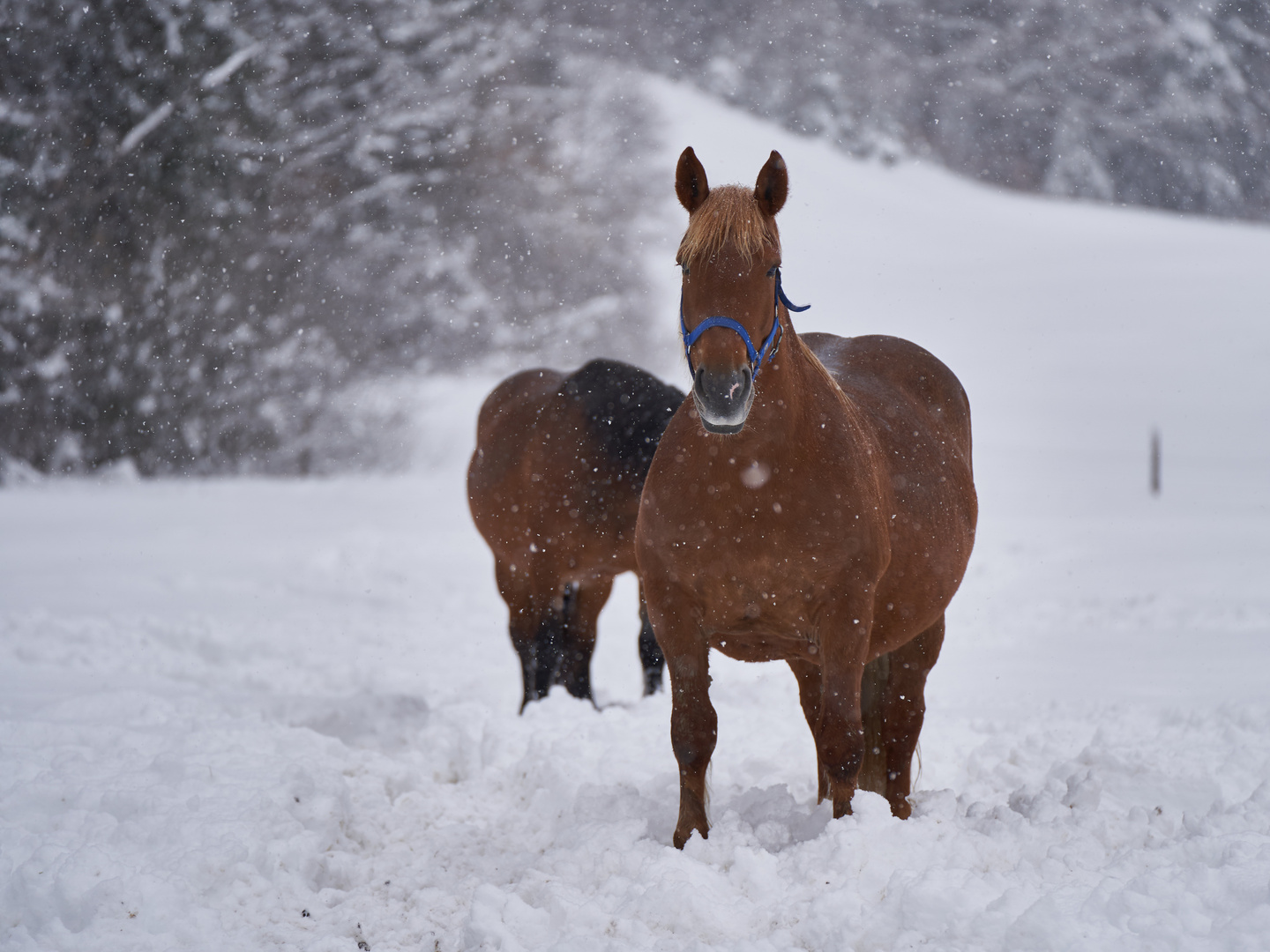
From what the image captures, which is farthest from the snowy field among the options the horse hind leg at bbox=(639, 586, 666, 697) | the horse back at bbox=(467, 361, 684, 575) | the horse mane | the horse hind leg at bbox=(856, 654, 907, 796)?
the horse mane

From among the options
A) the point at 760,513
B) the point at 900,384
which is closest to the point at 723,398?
the point at 760,513

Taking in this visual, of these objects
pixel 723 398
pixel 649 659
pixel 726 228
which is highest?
pixel 726 228

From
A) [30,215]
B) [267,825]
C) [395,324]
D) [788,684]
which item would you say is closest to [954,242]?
[395,324]

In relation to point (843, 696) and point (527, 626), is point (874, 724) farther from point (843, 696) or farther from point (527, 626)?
point (527, 626)

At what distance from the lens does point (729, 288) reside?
288 centimetres

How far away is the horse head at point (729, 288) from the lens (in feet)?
8.98

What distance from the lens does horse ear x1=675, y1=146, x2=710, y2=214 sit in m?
3.06

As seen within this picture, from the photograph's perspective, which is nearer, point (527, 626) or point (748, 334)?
point (748, 334)

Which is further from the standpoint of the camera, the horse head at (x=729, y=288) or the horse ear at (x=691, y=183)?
the horse ear at (x=691, y=183)

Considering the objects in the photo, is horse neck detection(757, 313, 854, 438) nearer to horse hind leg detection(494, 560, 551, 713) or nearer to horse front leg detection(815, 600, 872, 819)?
horse front leg detection(815, 600, 872, 819)

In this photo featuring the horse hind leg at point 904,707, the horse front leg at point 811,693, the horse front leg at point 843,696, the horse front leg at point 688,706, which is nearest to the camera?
the horse front leg at point 843,696

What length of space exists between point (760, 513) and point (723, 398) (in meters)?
0.48

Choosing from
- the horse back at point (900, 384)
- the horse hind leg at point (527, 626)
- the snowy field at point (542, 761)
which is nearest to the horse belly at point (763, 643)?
the snowy field at point (542, 761)

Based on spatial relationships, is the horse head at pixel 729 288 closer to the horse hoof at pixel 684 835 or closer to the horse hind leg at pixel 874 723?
the horse hoof at pixel 684 835
